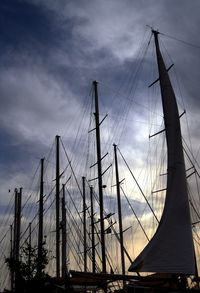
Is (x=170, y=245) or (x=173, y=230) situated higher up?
(x=173, y=230)

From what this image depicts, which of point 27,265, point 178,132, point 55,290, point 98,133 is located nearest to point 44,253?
point 27,265

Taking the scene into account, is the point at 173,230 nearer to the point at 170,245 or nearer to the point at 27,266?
the point at 170,245

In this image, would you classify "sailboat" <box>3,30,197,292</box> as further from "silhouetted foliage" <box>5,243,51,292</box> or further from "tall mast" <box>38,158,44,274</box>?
"tall mast" <box>38,158,44,274</box>

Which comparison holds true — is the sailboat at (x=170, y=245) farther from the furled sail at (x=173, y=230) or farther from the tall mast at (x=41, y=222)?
the tall mast at (x=41, y=222)

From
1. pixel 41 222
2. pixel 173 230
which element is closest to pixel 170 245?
pixel 173 230

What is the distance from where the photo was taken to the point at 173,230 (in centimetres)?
2298

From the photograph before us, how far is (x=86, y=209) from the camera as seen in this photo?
56.6 m

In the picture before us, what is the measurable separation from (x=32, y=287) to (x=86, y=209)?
32.0 m

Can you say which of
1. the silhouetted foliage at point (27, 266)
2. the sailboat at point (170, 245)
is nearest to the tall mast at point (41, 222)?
the silhouetted foliage at point (27, 266)

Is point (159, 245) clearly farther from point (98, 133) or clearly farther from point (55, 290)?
point (98, 133)

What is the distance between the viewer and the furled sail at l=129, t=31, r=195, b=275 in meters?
21.8

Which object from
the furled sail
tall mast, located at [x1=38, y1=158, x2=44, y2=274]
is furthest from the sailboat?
tall mast, located at [x1=38, y1=158, x2=44, y2=274]

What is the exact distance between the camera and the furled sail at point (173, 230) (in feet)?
71.6

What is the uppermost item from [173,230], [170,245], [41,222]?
[41,222]
